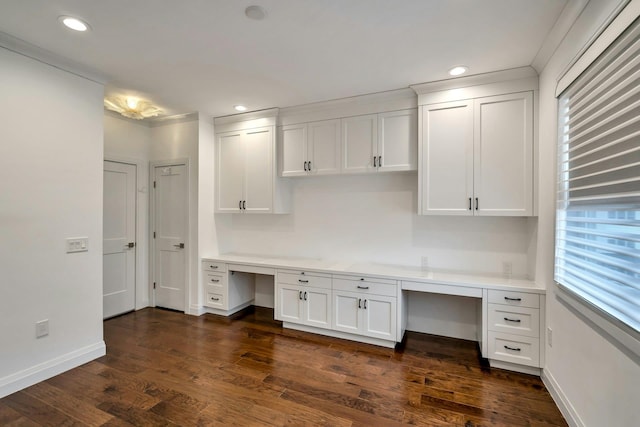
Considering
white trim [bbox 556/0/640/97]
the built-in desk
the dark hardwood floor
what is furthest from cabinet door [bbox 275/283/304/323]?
white trim [bbox 556/0/640/97]

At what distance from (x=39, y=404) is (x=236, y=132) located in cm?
327

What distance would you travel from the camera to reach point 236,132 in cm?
410

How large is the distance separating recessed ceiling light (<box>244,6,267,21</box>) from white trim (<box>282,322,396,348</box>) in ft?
9.86

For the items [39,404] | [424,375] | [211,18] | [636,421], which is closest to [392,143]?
[211,18]

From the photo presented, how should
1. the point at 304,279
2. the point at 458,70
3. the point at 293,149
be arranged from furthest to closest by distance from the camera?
the point at 293,149, the point at 304,279, the point at 458,70

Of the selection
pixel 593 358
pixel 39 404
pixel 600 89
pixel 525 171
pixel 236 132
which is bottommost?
pixel 39 404

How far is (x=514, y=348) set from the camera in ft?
8.54

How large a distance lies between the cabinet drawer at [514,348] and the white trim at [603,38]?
2.00 m

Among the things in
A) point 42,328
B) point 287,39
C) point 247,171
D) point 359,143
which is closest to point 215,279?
point 247,171

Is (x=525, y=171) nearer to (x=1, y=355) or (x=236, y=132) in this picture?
(x=236, y=132)

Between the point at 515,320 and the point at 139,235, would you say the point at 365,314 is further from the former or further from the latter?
the point at 139,235

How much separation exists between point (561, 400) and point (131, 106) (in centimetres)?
A: 471

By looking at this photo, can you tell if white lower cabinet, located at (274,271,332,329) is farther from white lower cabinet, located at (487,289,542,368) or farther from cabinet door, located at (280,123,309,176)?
white lower cabinet, located at (487,289,542,368)

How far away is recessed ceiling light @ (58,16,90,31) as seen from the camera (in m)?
2.05
